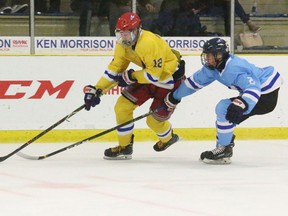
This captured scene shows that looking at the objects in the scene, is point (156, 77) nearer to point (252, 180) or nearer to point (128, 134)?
point (128, 134)

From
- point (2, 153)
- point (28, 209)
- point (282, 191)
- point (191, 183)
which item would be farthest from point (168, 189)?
point (2, 153)

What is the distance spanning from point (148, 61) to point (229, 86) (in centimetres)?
57

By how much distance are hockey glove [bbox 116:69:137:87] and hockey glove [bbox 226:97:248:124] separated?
776mm

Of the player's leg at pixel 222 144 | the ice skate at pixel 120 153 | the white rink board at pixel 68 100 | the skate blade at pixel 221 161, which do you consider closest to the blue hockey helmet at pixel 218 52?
the player's leg at pixel 222 144

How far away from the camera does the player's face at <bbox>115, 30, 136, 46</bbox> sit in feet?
18.0

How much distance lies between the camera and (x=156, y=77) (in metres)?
5.56

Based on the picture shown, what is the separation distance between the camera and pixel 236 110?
207 inches

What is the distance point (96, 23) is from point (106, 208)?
418 cm

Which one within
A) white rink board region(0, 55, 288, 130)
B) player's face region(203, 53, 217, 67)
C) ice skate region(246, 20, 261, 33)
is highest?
player's face region(203, 53, 217, 67)

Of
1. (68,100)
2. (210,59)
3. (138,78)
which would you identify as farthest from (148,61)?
(68,100)

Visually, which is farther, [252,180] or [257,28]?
[257,28]

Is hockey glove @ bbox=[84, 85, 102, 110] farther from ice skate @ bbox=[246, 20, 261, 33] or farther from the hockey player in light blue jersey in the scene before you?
ice skate @ bbox=[246, 20, 261, 33]

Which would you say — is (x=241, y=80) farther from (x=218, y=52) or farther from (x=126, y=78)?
(x=126, y=78)

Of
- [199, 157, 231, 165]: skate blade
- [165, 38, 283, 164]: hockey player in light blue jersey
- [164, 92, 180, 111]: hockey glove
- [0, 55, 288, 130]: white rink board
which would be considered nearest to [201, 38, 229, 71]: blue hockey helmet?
[165, 38, 283, 164]: hockey player in light blue jersey
